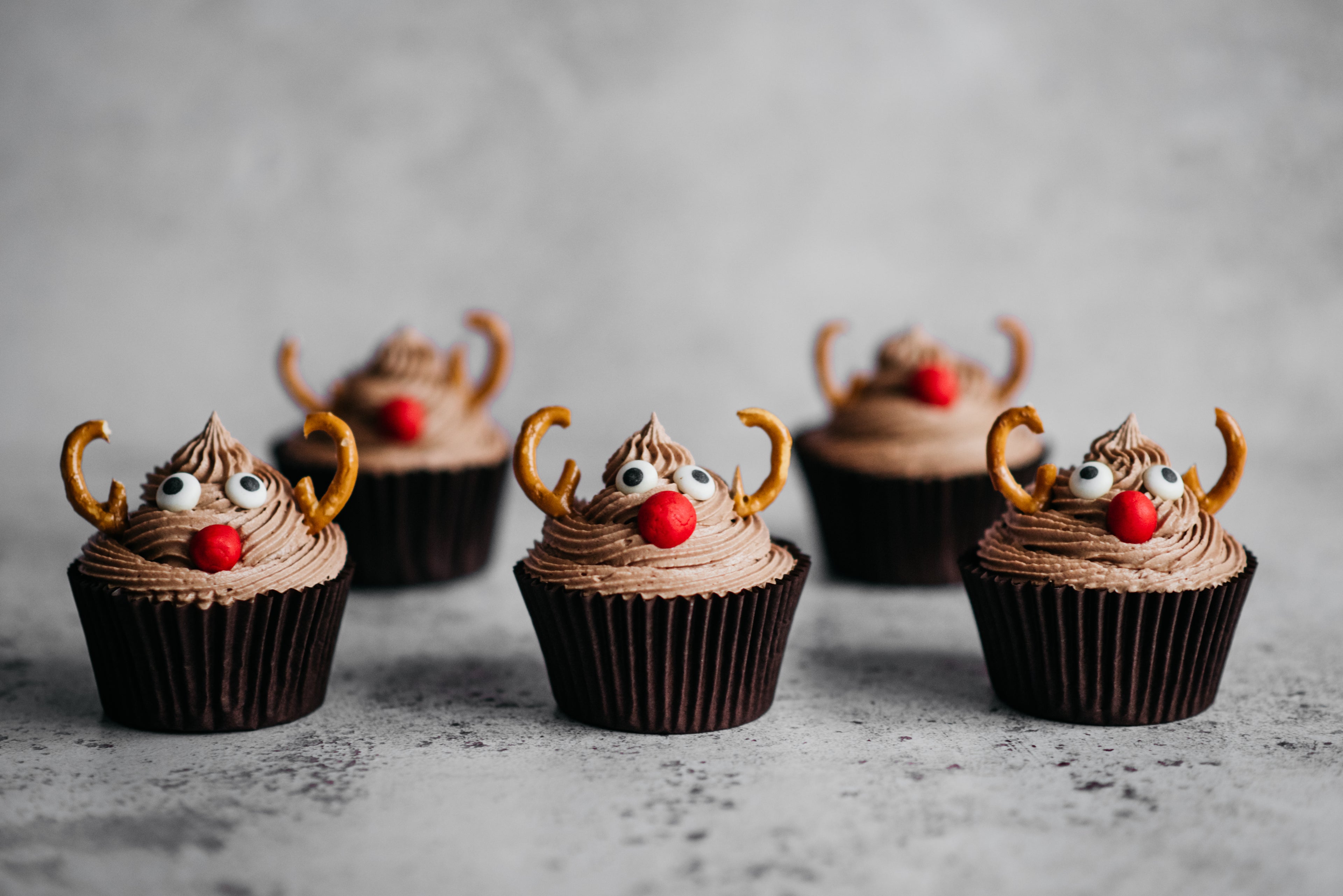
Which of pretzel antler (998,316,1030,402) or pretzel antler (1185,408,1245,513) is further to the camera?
pretzel antler (998,316,1030,402)

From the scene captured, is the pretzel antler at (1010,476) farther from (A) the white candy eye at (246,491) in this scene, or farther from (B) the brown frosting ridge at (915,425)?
(A) the white candy eye at (246,491)

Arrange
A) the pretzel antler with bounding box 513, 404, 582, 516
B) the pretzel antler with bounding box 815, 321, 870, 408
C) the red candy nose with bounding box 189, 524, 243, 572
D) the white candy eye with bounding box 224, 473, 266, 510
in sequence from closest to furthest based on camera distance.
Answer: the red candy nose with bounding box 189, 524, 243, 572 < the white candy eye with bounding box 224, 473, 266, 510 < the pretzel antler with bounding box 513, 404, 582, 516 < the pretzel antler with bounding box 815, 321, 870, 408

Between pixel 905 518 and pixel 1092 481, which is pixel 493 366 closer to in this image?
pixel 905 518

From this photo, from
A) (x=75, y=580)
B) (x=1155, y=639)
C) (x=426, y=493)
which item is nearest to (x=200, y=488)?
(x=75, y=580)

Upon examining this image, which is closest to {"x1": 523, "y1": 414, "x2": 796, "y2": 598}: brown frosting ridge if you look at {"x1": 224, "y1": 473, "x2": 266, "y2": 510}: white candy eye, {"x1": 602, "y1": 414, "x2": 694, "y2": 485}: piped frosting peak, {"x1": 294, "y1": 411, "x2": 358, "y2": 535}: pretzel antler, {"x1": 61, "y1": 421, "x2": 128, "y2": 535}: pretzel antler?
{"x1": 602, "y1": 414, "x2": 694, "y2": 485}: piped frosting peak

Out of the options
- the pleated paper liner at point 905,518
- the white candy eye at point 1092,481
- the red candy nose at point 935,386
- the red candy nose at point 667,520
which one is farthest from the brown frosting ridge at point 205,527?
the red candy nose at point 935,386

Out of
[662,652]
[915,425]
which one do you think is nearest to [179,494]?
[662,652]

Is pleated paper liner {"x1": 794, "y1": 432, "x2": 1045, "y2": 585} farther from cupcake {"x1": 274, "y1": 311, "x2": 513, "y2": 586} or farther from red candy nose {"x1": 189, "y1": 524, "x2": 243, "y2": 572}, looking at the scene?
red candy nose {"x1": 189, "y1": 524, "x2": 243, "y2": 572}
